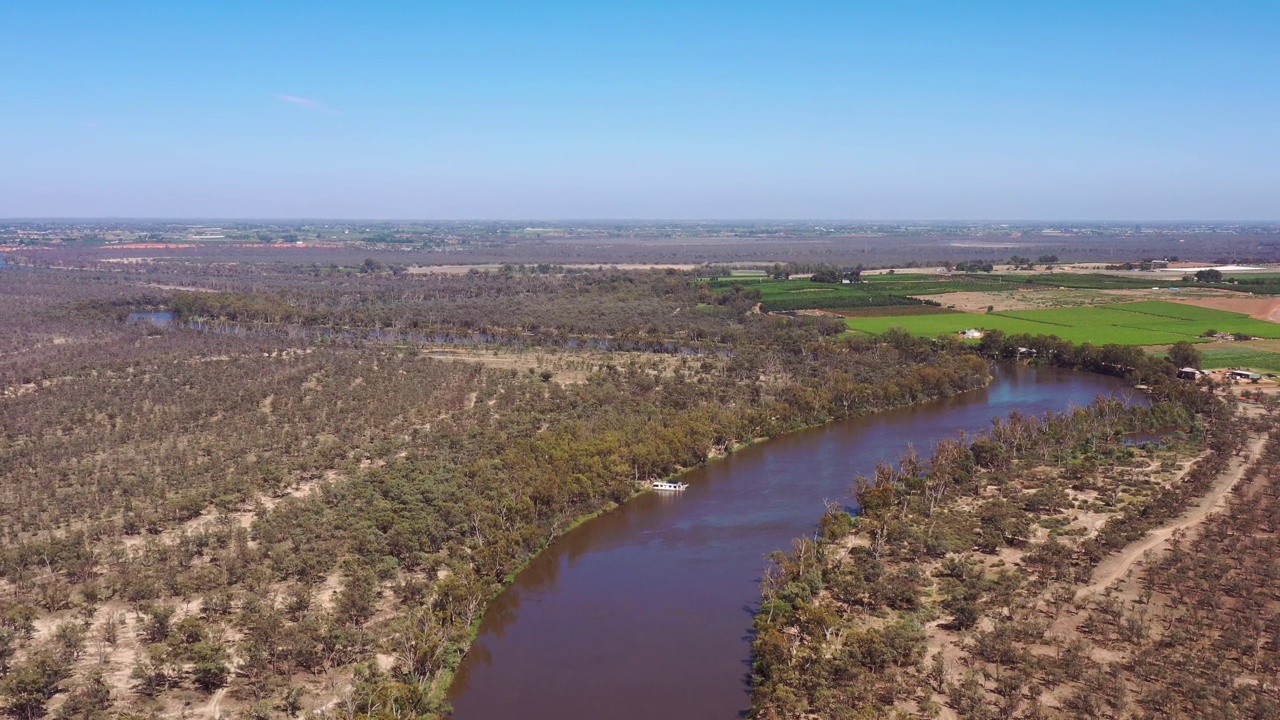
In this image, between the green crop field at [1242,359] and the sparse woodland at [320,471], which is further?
the green crop field at [1242,359]

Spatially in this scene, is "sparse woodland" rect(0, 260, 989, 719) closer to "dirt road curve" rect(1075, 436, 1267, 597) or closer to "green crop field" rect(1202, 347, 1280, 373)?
"green crop field" rect(1202, 347, 1280, 373)

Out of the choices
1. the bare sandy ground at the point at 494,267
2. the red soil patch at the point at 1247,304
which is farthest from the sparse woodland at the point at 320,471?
the bare sandy ground at the point at 494,267

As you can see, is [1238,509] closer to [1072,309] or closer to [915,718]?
[915,718]

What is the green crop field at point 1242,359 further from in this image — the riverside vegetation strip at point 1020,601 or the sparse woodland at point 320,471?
the riverside vegetation strip at point 1020,601

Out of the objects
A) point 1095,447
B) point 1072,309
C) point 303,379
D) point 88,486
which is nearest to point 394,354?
point 303,379

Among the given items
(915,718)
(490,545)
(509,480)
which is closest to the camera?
(915,718)

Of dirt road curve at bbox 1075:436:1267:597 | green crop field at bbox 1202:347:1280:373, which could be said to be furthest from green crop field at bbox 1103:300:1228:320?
dirt road curve at bbox 1075:436:1267:597
